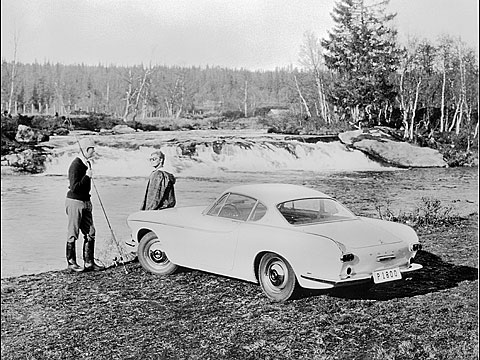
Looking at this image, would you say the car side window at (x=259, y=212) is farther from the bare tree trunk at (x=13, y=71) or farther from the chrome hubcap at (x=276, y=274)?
the bare tree trunk at (x=13, y=71)

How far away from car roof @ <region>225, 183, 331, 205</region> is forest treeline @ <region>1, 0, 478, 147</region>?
0.50 m

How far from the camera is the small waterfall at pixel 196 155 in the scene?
4391mm

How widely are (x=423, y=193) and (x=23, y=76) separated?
2.88 meters

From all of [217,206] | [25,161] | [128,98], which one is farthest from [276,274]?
[25,161]

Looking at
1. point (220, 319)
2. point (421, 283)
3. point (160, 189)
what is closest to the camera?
point (220, 319)

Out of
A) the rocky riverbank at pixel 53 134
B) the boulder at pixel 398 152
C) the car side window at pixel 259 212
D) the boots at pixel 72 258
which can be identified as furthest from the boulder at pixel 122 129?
the boulder at pixel 398 152

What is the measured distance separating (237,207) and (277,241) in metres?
0.47

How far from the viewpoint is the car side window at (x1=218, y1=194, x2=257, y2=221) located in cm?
403

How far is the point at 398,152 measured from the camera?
464 centimetres

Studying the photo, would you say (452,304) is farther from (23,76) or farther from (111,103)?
(23,76)

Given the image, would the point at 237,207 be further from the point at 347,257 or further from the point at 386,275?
the point at 386,275

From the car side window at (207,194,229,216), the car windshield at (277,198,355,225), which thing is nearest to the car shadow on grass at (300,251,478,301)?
the car windshield at (277,198,355,225)

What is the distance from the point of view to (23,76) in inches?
175

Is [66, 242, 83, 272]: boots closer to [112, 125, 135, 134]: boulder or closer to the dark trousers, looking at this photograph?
the dark trousers
